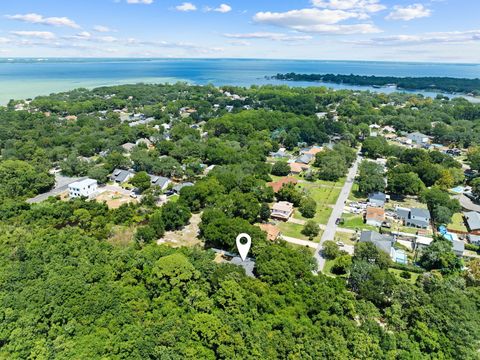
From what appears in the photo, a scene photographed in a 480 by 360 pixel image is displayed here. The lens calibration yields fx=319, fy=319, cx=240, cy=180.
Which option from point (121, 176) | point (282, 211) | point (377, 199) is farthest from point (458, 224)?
point (121, 176)

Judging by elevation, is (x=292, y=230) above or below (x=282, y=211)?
below

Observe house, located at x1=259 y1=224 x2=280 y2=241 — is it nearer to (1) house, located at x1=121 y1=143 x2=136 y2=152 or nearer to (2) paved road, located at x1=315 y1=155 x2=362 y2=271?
(2) paved road, located at x1=315 y1=155 x2=362 y2=271

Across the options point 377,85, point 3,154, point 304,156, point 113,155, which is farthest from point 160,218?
point 377,85

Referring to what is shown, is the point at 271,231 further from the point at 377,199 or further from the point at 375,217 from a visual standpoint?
the point at 377,199

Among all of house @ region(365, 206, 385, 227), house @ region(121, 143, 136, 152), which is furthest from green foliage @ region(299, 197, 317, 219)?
house @ region(121, 143, 136, 152)

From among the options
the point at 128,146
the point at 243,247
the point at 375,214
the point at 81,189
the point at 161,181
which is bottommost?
the point at 128,146
